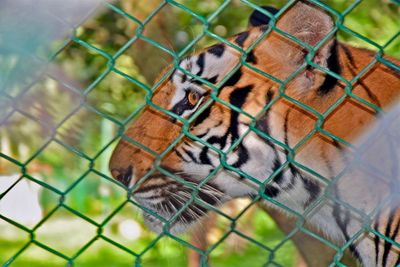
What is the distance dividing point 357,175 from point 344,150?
0.11 meters

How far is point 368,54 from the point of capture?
3.47 m

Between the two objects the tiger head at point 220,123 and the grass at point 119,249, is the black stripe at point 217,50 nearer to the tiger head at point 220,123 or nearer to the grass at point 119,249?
the tiger head at point 220,123

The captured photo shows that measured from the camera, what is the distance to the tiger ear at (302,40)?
2832 millimetres

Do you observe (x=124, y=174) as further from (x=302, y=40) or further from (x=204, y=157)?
(x=302, y=40)

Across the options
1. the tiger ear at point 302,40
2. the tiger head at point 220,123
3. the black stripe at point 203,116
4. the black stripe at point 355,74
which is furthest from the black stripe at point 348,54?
the black stripe at point 203,116

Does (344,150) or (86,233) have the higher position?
(86,233)

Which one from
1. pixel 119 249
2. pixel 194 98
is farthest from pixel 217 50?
pixel 119 249

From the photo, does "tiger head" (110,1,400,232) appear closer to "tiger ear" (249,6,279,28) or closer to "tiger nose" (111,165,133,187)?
"tiger nose" (111,165,133,187)

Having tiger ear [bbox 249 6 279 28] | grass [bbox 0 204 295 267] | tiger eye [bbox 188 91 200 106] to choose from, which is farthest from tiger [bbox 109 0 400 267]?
grass [bbox 0 204 295 267]

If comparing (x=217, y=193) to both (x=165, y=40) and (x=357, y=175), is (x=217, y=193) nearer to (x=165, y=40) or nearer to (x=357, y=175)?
(x=357, y=175)

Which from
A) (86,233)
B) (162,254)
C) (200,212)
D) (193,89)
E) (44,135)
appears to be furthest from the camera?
(86,233)

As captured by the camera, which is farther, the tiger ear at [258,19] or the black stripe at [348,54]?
the tiger ear at [258,19]

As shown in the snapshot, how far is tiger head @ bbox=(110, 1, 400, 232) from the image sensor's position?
10.3 feet

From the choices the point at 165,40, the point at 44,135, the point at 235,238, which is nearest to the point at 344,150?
the point at 165,40
